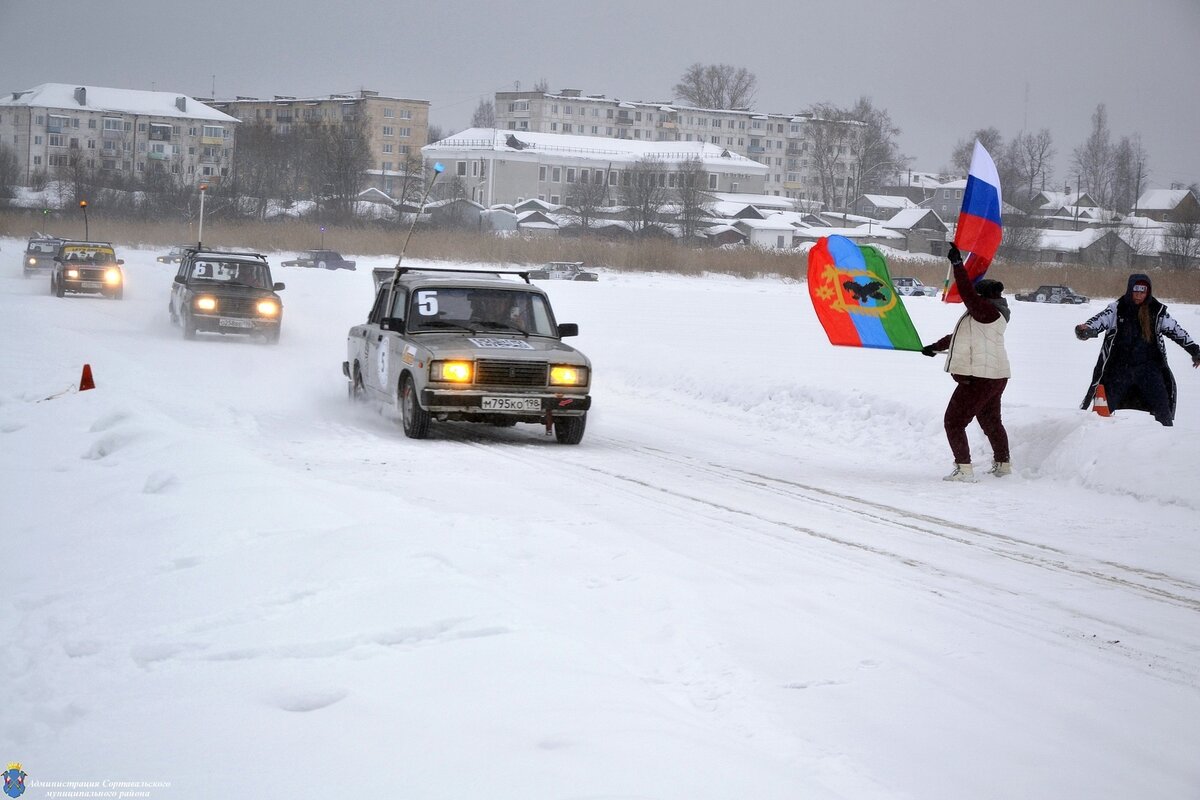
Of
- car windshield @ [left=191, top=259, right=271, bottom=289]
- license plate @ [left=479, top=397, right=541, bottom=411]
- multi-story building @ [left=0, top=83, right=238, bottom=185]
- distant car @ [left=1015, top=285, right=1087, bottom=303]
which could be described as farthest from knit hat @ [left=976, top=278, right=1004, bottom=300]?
multi-story building @ [left=0, top=83, right=238, bottom=185]

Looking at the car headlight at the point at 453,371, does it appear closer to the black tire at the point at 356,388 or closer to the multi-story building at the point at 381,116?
the black tire at the point at 356,388

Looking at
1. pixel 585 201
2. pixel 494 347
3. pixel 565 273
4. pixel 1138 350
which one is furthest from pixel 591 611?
pixel 585 201

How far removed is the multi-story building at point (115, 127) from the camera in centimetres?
12719

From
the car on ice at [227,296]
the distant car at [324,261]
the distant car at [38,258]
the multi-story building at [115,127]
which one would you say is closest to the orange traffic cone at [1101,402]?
the car on ice at [227,296]

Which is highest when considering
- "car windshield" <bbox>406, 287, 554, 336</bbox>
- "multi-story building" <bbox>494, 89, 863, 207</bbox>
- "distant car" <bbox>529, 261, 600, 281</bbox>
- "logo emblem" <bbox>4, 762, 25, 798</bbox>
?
"multi-story building" <bbox>494, 89, 863, 207</bbox>

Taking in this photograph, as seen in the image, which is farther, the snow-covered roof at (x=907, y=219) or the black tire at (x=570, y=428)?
the snow-covered roof at (x=907, y=219)

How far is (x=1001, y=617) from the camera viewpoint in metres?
6.17

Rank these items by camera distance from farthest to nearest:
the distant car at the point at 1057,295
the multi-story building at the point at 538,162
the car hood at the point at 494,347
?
the multi-story building at the point at 538,162 → the distant car at the point at 1057,295 → the car hood at the point at 494,347

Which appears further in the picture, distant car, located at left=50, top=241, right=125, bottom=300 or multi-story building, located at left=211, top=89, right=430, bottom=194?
multi-story building, located at left=211, top=89, right=430, bottom=194

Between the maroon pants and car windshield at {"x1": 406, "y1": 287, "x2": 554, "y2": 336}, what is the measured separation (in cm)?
438

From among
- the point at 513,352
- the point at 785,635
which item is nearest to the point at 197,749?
the point at 785,635

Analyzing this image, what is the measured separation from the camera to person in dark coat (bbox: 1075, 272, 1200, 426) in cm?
1104

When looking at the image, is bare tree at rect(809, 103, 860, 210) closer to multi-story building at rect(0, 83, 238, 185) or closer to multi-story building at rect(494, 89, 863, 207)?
multi-story building at rect(494, 89, 863, 207)

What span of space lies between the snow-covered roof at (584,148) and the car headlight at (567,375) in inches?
4387
